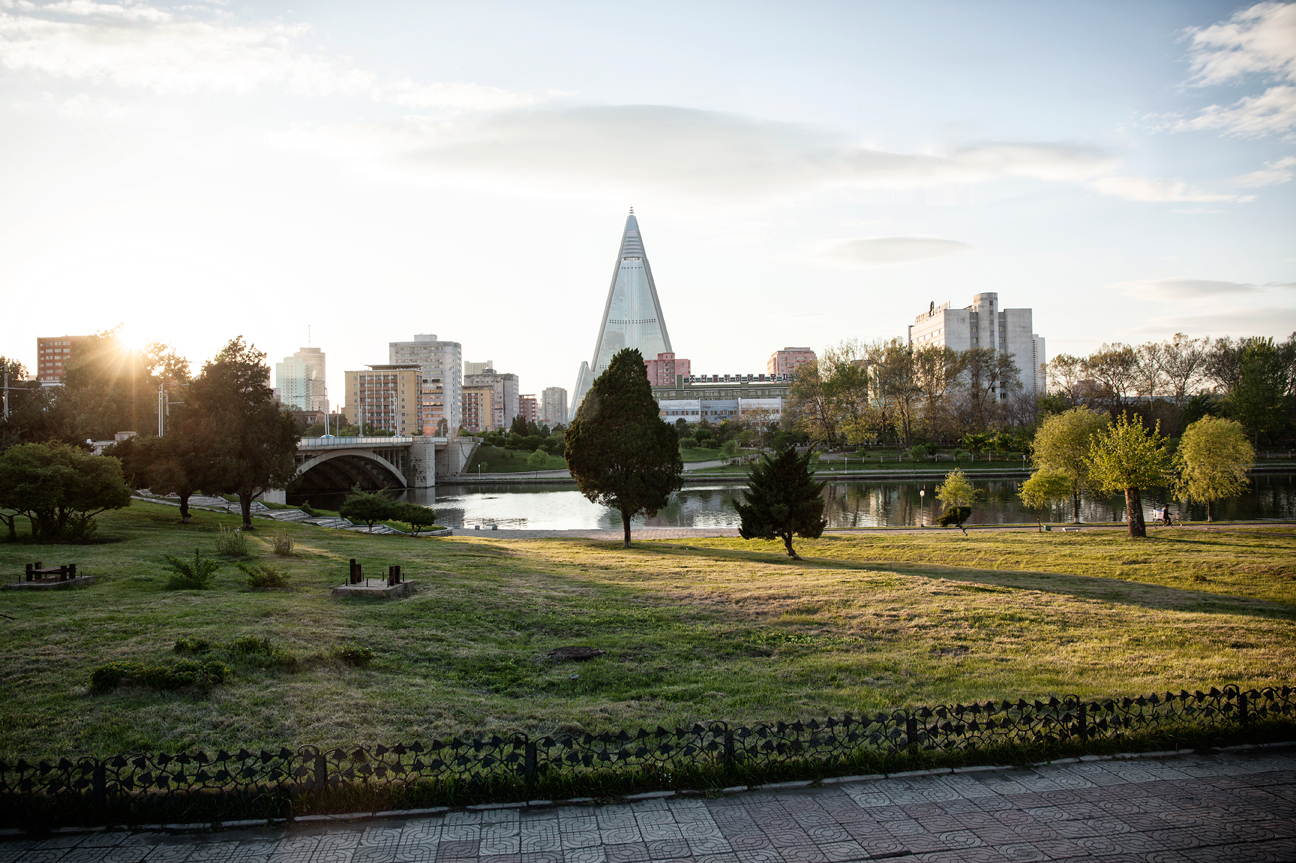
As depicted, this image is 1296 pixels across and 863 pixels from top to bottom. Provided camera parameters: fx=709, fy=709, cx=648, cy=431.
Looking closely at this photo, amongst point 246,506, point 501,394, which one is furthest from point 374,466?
point 501,394

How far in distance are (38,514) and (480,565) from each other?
31.2 ft

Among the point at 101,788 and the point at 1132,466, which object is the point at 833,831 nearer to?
the point at 101,788

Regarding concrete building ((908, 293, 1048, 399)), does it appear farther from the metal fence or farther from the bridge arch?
the metal fence

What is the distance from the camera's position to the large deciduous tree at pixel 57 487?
14.5 meters

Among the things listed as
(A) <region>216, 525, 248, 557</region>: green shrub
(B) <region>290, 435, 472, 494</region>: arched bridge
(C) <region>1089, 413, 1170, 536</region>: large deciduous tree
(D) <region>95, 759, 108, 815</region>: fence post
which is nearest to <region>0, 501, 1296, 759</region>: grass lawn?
(A) <region>216, 525, 248, 557</region>: green shrub

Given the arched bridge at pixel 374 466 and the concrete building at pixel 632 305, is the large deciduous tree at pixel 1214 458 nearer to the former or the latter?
the arched bridge at pixel 374 466

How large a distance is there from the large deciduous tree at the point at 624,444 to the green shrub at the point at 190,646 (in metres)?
13.7

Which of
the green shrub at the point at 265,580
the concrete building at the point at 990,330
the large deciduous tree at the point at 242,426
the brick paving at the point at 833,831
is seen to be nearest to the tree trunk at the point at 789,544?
the green shrub at the point at 265,580

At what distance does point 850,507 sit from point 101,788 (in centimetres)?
3723

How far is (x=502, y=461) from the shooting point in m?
74.2

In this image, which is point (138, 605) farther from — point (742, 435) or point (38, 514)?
point (742, 435)

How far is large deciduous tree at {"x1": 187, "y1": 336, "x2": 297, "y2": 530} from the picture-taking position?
2058 cm

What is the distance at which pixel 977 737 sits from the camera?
5.55 meters

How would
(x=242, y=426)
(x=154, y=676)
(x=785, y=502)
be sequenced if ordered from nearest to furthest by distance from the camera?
(x=154, y=676)
(x=785, y=502)
(x=242, y=426)
